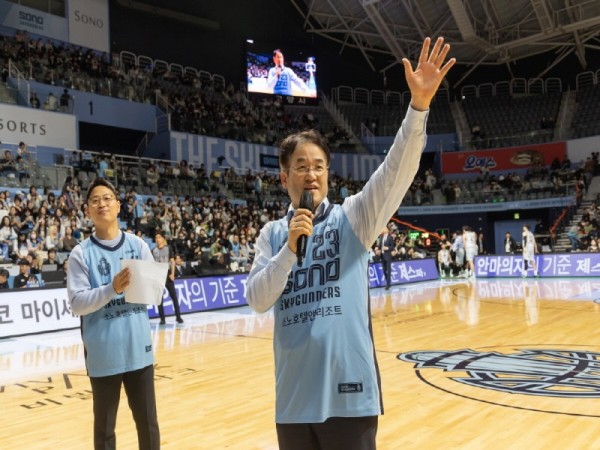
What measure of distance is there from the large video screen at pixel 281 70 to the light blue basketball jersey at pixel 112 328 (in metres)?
28.1

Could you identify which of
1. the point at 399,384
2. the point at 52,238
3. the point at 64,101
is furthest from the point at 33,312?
the point at 64,101

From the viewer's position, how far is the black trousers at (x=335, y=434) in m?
1.87

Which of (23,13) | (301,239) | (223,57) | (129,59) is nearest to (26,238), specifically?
(301,239)

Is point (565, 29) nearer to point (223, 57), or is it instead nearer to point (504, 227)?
point (504, 227)

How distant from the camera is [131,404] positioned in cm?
314

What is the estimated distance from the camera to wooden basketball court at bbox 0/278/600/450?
4266 mm

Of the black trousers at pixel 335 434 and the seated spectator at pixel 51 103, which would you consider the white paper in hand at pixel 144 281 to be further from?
the seated spectator at pixel 51 103

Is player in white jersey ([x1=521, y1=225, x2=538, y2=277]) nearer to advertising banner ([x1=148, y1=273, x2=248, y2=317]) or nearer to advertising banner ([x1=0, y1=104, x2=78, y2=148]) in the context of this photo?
advertising banner ([x1=148, y1=273, x2=248, y2=317])

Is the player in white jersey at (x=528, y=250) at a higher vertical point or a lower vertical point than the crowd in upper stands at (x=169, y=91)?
lower

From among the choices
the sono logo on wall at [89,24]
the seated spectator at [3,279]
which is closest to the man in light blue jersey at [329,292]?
the seated spectator at [3,279]

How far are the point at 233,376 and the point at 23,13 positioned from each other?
21.9 m

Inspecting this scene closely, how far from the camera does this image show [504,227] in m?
30.3

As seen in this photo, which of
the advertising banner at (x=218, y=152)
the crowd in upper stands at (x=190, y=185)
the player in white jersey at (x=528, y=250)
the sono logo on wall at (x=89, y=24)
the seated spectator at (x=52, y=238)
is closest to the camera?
the seated spectator at (x=52, y=238)

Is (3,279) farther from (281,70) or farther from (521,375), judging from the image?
(281,70)
